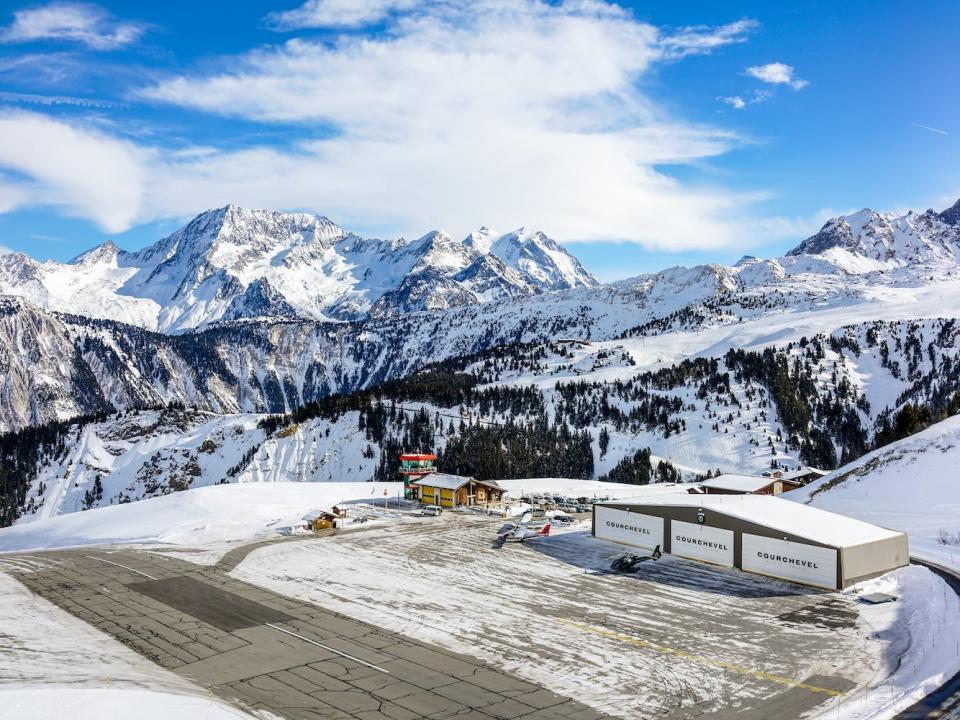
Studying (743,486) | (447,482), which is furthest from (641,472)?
(447,482)

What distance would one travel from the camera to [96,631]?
3894cm

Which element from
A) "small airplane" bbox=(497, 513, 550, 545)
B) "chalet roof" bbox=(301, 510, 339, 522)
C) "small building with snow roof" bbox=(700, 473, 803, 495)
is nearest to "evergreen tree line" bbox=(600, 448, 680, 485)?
"small building with snow roof" bbox=(700, 473, 803, 495)

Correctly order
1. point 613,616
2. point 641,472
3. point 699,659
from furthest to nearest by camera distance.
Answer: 1. point 641,472
2. point 613,616
3. point 699,659

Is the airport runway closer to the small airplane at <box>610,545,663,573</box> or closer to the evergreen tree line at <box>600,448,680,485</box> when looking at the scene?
the small airplane at <box>610,545,663,573</box>

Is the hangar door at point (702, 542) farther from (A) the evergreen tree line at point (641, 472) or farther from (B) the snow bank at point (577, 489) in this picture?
(A) the evergreen tree line at point (641, 472)

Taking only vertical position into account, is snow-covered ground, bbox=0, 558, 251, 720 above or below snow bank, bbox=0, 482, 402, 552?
above

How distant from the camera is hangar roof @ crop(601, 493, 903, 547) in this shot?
5008 cm

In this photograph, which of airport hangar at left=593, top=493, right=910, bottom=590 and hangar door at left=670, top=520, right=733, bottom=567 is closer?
airport hangar at left=593, top=493, right=910, bottom=590

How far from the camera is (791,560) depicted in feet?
165

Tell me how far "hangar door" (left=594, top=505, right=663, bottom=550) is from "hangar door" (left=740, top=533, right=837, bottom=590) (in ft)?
28.0

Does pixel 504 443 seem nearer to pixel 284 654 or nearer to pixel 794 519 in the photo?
pixel 794 519

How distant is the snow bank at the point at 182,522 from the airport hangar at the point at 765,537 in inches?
1474

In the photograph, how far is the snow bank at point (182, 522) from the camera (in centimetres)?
6900

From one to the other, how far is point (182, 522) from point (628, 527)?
153 ft
